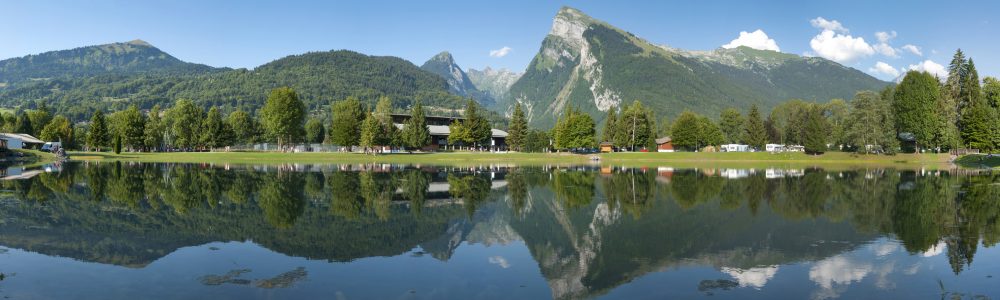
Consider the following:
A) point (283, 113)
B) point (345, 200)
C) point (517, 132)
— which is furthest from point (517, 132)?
point (345, 200)

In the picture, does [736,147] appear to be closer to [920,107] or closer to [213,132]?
[920,107]

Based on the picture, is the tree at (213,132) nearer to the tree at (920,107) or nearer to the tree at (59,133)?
the tree at (59,133)

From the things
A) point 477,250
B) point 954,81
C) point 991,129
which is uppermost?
point 954,81

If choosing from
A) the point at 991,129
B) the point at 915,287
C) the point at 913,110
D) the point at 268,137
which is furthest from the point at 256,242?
the point at 268,137

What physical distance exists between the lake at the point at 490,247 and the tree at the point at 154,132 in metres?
98.2

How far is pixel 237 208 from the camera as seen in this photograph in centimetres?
2203

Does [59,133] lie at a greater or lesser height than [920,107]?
lesser

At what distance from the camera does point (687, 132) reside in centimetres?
12144

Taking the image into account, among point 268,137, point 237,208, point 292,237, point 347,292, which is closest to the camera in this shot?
point 347,292

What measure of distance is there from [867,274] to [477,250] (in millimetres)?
8787

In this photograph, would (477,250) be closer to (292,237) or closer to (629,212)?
(292,237)

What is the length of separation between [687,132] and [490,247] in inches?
4491

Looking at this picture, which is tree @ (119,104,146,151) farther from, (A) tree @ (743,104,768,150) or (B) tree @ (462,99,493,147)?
(A) tree @ (743,104,768,150)

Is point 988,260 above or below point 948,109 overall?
below
